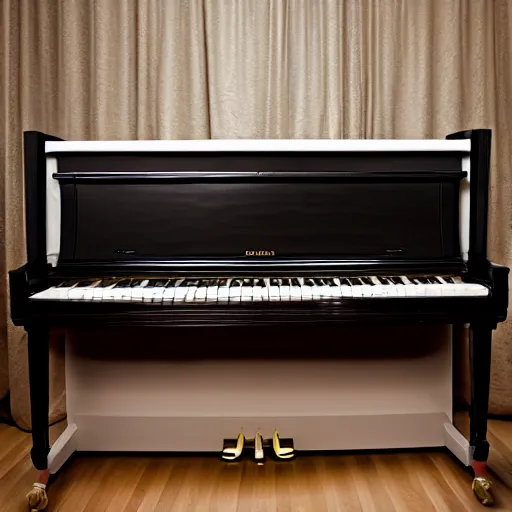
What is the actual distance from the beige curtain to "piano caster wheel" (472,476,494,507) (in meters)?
0.84

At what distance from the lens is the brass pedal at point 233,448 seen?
2.03m

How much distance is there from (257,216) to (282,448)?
3.04 ft

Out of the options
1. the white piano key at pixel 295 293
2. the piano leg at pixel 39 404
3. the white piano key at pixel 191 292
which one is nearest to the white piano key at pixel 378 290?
the white piano key at pixel 295 293

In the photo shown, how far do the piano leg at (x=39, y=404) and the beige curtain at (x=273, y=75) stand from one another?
748mm

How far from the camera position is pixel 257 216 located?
1.90 metres

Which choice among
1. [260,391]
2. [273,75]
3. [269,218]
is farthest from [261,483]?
[273,75]

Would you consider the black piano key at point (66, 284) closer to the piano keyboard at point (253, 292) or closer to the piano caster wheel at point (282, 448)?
the piano keyboard at point (253, 292)

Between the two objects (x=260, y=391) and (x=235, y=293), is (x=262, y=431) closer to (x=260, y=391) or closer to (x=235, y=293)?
(x=260, y=391)

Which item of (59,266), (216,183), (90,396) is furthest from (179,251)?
(90,396)

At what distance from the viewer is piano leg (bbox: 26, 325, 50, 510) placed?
176 centimetres

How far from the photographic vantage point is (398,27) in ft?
8.30

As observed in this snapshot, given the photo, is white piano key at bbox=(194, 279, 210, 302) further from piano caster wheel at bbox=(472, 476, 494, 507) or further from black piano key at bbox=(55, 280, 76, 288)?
piano caster wheel at bbox=(472, 476, 494, 507)

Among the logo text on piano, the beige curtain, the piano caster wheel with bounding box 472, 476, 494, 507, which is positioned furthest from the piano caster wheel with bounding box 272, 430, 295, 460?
the beige curtain

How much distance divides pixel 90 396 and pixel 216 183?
3.39ft
